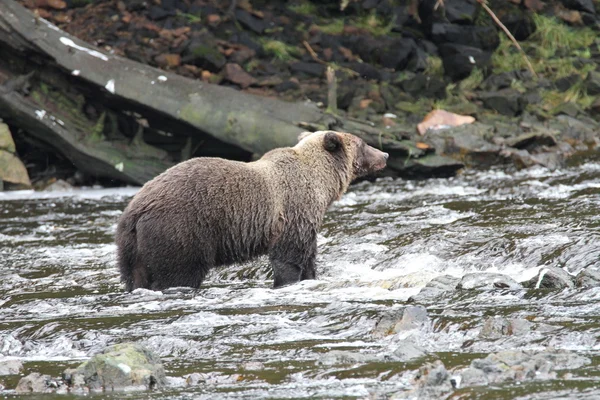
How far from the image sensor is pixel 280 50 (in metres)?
20.3

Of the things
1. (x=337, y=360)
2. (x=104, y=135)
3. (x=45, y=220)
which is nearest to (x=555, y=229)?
(x=337, y=360)

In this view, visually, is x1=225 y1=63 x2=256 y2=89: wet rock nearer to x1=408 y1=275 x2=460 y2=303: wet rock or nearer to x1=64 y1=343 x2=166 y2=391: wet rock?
x1=408 y1=275 x2=460 y2=303: wet rock

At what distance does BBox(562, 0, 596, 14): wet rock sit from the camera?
73.5 feet

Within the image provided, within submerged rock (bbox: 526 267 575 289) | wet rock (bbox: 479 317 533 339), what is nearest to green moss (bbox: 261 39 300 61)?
submerged rock (bbox: 526 267 575 289)

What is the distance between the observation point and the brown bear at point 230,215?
28.8ft

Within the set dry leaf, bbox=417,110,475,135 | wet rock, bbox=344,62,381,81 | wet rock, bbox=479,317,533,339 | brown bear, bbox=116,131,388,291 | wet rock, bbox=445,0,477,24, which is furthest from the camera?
wet rock, bbox=445,0,477,24

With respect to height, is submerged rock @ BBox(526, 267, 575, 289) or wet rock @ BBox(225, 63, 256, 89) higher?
submerged rock @ BBox(526, 267, 575, 289)

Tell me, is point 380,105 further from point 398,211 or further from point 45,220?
point 45,220

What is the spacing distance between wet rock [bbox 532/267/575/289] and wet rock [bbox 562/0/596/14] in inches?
601

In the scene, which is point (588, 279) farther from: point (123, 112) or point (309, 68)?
point (309, 68)

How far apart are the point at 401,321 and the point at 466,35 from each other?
1447 cm

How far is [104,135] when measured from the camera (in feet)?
54.5

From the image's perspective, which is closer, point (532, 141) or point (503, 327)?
point (503, 327)

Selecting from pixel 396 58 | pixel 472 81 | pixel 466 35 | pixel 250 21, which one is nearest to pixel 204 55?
pixel 250 21
